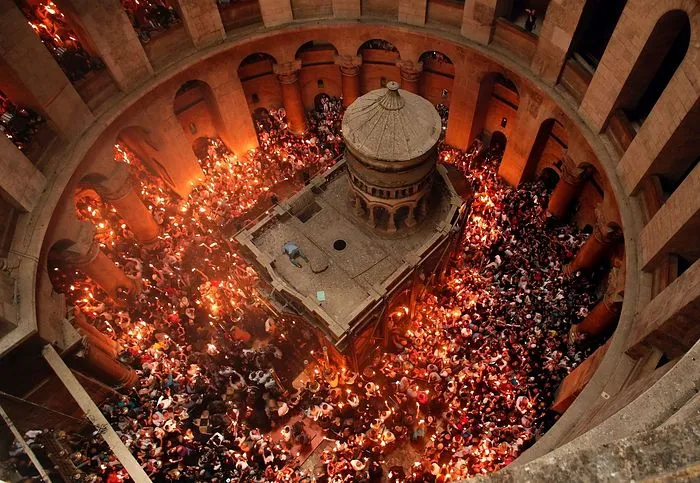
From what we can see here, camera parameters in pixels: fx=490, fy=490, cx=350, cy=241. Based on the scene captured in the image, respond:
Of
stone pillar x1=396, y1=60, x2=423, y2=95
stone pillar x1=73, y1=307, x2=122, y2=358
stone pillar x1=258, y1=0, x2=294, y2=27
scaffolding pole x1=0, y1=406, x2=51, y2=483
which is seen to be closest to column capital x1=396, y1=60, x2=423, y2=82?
stone pillar x1=396, y1=60, x2=423, y2=95

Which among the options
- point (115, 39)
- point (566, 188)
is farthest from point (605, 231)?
point (115, 39)

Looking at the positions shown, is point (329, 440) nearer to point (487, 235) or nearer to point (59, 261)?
point (487, 235)

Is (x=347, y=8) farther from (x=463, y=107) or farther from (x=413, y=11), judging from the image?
(x=463, y=107)

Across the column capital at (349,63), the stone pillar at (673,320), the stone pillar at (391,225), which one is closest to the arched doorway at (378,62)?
the column capital at (349,63)

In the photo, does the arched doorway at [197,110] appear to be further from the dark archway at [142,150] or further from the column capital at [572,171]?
the column capital at [572,171]

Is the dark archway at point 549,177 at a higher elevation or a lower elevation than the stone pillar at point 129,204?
lower

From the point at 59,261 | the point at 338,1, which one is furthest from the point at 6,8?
the point at 338,1

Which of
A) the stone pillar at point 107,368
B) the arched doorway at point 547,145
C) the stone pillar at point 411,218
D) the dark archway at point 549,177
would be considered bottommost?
the dark archway at point 549,177
